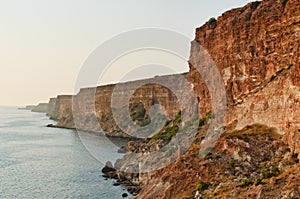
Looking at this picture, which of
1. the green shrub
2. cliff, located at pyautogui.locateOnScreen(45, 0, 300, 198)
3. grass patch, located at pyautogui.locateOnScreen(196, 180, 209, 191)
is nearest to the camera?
cliff, located at pyautogui.locateOnScreen(45, 0, 300, 198)

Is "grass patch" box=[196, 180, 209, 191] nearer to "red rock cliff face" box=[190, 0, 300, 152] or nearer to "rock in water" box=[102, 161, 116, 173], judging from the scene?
"red rock cliff face" box=[190, 0, 300, 152]

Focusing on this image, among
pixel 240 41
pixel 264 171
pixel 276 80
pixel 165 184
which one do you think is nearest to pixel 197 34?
pixel 240 41

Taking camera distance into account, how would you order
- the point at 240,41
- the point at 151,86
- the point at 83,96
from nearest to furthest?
1. the point at 240,41
2. the point at 151,86
3. the point at 83,96

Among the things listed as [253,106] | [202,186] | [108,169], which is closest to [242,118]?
[253,106]

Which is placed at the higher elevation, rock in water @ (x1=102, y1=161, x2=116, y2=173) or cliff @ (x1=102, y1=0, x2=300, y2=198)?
cliff @ (x1=102, y1=0, x2=300, y2=198)

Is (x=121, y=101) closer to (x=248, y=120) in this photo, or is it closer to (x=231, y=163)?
(x=248, y=120)

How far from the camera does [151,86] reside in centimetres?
13825

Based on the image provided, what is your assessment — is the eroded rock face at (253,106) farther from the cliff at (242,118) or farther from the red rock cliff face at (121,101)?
the red rock cliff face at (121,101)

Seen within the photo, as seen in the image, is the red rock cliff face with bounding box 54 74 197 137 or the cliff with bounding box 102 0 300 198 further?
the red rock cliff face with bounding box 54 74 197 137

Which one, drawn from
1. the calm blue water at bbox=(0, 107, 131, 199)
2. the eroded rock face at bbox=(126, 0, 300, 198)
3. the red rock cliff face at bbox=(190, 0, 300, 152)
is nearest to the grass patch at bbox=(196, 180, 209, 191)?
the eroded rock face at bbox=(126, 0, 300, 198)

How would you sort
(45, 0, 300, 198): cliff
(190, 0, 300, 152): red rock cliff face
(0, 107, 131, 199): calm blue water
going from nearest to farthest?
(45, 0, 300, 198): cliff, (190, 0, 300, 152): red rock cliff face, (0, 107, 131, 199): calm blue water

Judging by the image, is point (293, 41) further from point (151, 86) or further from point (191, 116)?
point (151, 86)

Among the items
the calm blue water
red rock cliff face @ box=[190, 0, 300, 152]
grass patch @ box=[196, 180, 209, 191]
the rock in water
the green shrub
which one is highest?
red rock cliff face @ box=[190, 0, 300, 152]

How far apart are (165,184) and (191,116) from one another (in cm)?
3841
